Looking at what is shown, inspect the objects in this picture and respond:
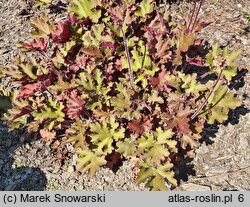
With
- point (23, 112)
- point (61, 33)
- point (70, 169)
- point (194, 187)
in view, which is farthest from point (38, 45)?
point (194, 187)

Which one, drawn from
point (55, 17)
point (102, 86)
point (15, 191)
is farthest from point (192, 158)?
point (55, 17)

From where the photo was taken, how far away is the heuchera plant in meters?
3.43

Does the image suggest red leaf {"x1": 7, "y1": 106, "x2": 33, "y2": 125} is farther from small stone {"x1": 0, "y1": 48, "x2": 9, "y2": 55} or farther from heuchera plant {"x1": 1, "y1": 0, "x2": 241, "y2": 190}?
small stone {"x1": 0, "y1": 48, "x2": 9, "y2": 55}

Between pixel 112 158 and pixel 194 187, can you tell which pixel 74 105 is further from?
pixel 194 187

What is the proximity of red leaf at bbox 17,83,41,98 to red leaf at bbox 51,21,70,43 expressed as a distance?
0.39 metres

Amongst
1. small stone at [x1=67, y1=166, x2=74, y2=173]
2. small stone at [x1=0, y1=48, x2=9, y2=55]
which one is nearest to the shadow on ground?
small stone at [x1=67, y1=166, x2=74, y2=173]

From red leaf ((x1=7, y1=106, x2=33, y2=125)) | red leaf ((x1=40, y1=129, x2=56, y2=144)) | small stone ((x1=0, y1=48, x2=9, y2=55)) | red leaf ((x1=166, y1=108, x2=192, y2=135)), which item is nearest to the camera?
red leaf ((x1=166, y1=108, x2=192, y2=135))

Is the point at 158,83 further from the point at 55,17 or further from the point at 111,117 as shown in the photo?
the point at 55,17

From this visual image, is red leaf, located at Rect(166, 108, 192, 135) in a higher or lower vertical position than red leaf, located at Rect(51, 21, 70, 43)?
lower

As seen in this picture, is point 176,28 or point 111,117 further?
point 176,28

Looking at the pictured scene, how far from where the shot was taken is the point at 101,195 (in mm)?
3625

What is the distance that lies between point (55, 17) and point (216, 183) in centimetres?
229

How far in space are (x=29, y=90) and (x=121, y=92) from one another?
69 centimetres

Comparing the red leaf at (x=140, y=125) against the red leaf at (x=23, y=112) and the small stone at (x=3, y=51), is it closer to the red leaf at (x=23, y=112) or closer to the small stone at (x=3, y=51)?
the red leaf at (x=23, y=112)
